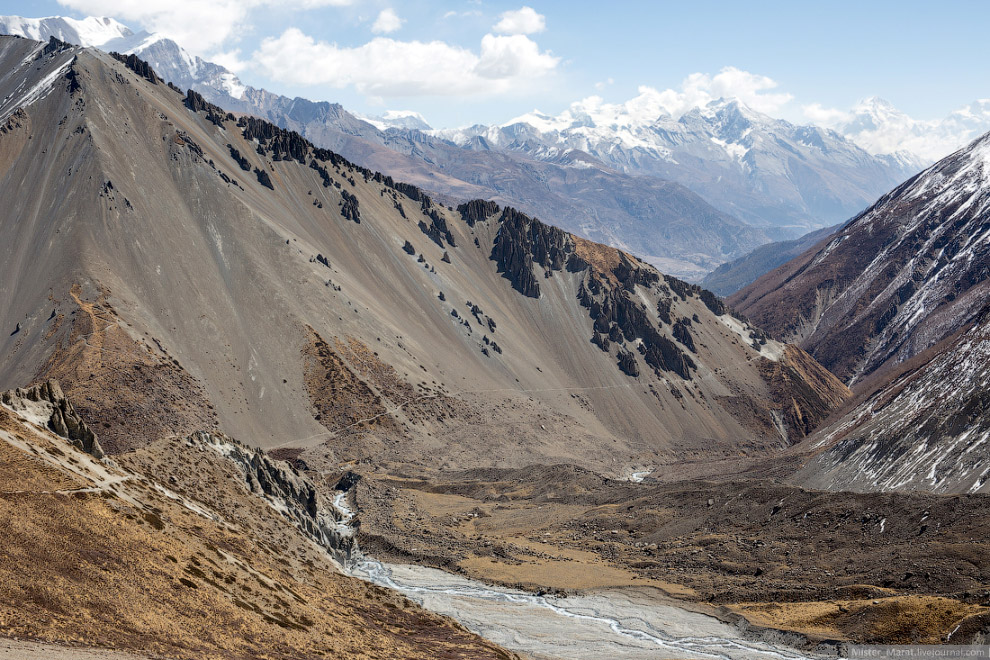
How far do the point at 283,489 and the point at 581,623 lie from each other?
31546 mm

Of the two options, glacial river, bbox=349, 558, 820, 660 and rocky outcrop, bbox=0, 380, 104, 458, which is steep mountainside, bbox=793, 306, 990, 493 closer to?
glacial river, bbox=349, 558, 820, 660

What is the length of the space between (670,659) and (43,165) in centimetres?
15960

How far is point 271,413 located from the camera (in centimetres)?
14388

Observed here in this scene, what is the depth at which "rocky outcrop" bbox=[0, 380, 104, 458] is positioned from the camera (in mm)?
55688

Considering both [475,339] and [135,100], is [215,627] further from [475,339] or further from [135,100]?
[135,100]

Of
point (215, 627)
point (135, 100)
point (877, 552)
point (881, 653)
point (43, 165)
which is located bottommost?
point (215, 627)

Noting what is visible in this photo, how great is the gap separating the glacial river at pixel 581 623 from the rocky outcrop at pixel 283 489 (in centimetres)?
526

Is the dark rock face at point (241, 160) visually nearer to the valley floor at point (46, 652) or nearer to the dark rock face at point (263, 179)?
the dark rock face at point (263, 179)

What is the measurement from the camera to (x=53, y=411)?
188 feet

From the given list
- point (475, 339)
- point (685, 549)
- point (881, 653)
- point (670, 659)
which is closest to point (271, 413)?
point (475, 339)

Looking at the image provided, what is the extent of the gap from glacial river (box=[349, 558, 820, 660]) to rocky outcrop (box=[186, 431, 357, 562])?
17.3ft

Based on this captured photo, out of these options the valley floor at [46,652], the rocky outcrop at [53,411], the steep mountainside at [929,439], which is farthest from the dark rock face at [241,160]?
the valley floor at [46,652]

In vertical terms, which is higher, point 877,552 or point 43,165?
point 43,165

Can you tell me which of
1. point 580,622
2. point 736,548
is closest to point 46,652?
point 580,622
